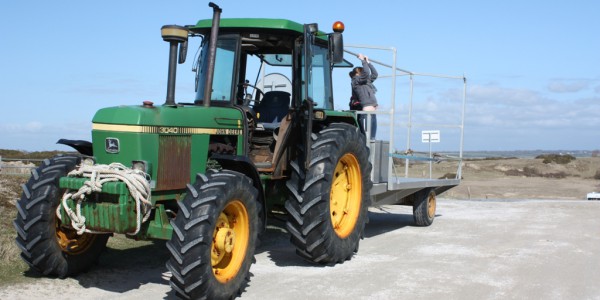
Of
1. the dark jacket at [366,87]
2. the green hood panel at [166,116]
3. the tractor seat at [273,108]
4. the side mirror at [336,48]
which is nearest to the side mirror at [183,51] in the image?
the green hood panel at [166,116]

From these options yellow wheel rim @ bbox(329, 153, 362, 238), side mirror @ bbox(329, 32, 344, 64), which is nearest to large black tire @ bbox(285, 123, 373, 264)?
yellow wheel rim @ bbox(329, 153, 362, 238)

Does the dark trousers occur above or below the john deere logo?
above

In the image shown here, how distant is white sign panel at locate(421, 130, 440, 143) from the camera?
12.6m

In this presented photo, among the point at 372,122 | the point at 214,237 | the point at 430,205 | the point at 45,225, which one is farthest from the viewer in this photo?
the point at 430,205

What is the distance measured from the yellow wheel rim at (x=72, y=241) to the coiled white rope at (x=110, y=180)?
2.33ft

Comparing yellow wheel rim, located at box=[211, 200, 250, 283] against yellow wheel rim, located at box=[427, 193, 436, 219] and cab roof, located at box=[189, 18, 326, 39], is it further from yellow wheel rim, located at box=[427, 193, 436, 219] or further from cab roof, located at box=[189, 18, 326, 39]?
yellow wheel rim, located at box=[427, 193, 436, 219]

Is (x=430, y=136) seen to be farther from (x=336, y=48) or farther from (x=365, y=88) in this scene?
(x=336, y=48)

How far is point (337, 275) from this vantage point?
7508 mm

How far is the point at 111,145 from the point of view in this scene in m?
6.42

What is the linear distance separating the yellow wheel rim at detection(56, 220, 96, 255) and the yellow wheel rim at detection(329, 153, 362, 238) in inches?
116

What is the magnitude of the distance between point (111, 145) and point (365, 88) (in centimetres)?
507

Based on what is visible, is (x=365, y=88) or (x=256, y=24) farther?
(x=365, y=88)

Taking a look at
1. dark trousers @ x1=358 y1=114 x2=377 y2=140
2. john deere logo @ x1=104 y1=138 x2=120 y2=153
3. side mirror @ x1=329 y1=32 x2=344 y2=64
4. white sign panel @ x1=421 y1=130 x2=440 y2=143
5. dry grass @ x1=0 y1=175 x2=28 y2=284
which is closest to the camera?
john deere logo @ x1=104 y1=138 x2=120 y2=153

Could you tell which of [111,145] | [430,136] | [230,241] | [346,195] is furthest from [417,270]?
[430,136]
